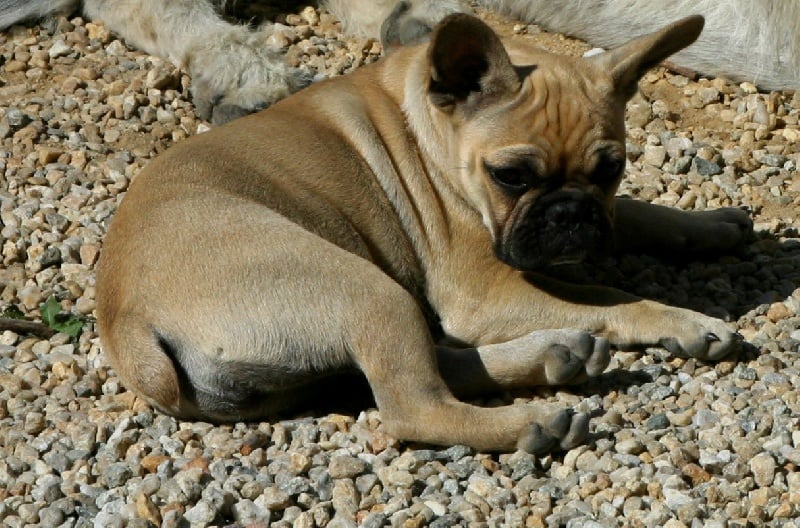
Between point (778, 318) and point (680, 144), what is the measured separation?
168 centimetres

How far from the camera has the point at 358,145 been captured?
5.68 m

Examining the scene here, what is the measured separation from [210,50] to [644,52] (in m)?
2.98

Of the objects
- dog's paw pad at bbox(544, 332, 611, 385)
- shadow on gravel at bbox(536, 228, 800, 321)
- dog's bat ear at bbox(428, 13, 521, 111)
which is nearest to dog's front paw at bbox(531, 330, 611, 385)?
dog's paw pad at bbox(544, 332, 611, 385)

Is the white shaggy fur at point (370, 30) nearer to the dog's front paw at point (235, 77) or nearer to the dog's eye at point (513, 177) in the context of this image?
the dog's front paw at point (235, 77)

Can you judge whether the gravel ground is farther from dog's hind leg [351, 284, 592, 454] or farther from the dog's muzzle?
the dog's muzzle

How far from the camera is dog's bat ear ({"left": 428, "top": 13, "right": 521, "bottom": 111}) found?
5.12m

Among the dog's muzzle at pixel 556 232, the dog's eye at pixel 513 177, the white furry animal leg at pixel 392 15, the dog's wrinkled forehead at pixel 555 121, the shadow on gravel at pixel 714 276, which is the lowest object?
the white furry animal leg at pixel 392 15

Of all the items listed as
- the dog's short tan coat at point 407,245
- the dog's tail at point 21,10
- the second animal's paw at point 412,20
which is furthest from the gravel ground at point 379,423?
the second animal's paw at point 412,20

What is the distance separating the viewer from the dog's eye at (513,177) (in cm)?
519

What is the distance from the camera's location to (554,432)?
15.1 feet

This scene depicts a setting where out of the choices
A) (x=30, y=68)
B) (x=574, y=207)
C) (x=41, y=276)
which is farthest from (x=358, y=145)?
(x=30, y=68)

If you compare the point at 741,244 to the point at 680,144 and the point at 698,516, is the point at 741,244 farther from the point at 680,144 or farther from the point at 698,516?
the point at 698,516

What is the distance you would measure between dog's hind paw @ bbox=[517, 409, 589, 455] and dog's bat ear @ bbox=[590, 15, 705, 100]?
4.84ft

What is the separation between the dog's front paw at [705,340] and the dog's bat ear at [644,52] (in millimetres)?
963
